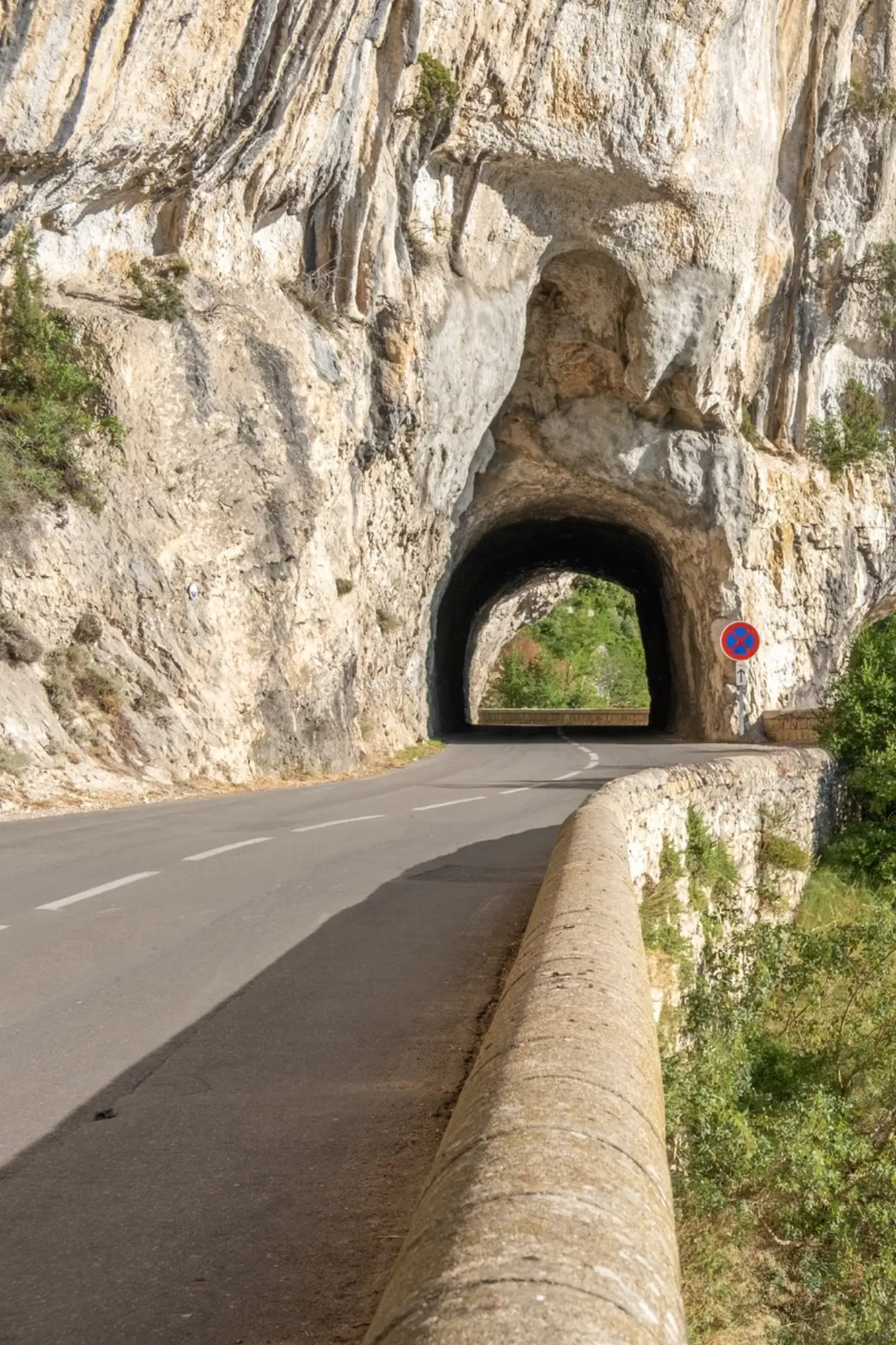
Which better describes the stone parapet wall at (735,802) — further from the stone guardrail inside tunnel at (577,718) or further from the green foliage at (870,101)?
the stone guardrail inside tunnel at (577,718)

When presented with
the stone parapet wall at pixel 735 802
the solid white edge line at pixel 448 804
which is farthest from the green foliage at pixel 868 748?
the solid white edge line at pixel 448 804

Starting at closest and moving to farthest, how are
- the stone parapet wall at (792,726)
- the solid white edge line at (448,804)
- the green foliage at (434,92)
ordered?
the solid white edge line at (448,804), the green foliage at (434,92), the stone parapet wall at (792,726)

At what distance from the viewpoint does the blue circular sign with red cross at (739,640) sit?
2227cm

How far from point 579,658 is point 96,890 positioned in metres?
60.8

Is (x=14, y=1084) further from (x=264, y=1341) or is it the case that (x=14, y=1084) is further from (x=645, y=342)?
(x=645, y=342)

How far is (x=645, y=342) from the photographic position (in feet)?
91.8

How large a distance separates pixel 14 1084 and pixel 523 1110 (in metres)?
2.34

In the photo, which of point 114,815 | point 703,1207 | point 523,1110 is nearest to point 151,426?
point 114,815

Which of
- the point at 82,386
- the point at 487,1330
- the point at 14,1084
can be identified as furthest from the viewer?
the point at 82,386

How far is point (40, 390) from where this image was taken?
1759 cm

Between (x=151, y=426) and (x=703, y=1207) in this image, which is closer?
(x=703, y=1207)

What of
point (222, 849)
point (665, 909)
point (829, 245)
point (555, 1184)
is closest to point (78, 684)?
point (222, 849)

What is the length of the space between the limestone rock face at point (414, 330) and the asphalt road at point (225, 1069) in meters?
7.07

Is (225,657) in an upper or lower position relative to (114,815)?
→ upper
